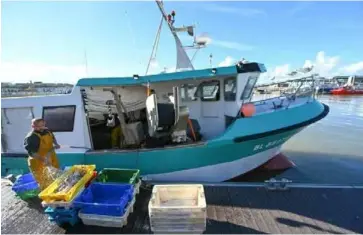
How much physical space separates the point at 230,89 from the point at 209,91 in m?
0.54

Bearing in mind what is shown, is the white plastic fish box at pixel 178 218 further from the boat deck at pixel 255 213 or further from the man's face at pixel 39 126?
the man's face at pixel 39 126

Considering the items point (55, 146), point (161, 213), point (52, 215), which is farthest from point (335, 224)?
point (55, 146)

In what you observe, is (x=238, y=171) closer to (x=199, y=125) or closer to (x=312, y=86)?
(x=199, y=125)

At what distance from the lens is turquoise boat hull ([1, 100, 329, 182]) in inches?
182

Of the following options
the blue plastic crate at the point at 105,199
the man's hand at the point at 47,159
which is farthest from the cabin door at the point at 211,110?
the man's hand at the point at 47,159

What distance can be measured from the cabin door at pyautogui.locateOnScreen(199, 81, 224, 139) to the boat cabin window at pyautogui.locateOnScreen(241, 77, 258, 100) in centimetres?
52

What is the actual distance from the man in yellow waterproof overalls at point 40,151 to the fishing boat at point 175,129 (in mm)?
988

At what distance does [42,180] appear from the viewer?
380 centimetres

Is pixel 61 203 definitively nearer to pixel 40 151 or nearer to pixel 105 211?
pixel 105 211

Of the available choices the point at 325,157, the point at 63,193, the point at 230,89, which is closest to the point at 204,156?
the point at 230,89

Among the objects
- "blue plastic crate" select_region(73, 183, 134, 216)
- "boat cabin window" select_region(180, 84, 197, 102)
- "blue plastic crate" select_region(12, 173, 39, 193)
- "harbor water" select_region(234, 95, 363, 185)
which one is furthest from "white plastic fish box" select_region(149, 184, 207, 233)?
"boat cabin window" select_region(180, 84, 197, 102)

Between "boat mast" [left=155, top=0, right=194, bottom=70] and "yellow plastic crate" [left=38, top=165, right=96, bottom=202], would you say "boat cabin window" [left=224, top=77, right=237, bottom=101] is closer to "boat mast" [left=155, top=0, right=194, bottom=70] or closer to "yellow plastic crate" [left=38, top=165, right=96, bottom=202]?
"boat mast" [left=155, top=0, right=194, bottom=70]

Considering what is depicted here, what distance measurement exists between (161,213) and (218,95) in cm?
306

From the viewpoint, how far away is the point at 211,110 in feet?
18.2
